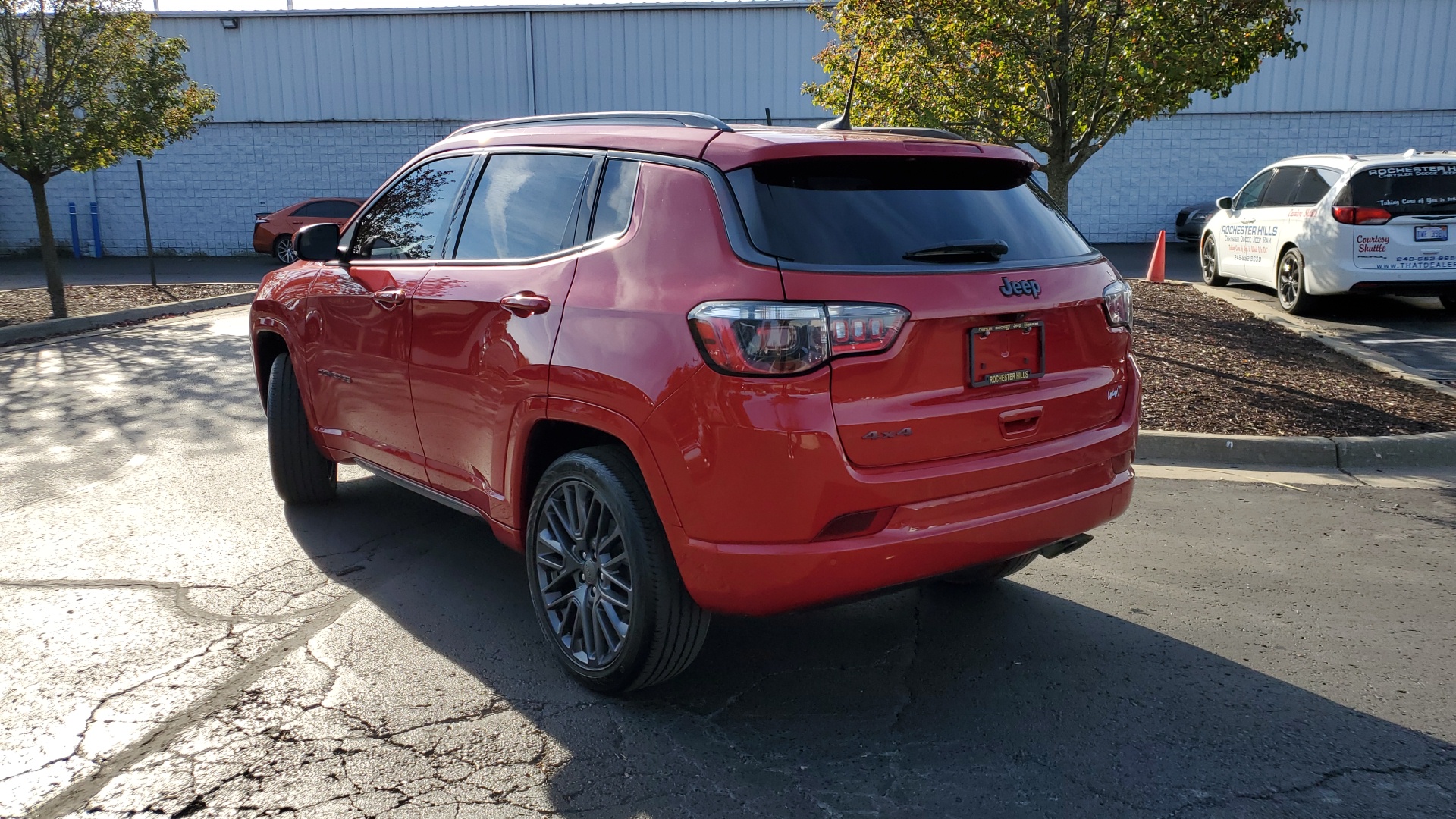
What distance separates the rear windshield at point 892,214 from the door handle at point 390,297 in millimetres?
1695

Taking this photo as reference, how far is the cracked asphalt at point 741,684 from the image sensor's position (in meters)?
2.96

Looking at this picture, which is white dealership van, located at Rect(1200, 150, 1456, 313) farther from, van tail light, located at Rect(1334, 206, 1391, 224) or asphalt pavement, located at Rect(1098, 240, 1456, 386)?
asphalt pavement, located at Rect(1098, 240, 1456, 386)

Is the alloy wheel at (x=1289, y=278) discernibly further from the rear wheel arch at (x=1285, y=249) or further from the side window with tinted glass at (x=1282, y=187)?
the side window with tinted glass at (x=1282, y=187)

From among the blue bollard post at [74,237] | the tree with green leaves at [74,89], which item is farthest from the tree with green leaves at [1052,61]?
the blue bollard post at [74,237]

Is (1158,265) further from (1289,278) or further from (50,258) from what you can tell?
(50,258)

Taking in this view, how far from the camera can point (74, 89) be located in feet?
44.6

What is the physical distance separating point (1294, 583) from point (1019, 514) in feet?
6.43

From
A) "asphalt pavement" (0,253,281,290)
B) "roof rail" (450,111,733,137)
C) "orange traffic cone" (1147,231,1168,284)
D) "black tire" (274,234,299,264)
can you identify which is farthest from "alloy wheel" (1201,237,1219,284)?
"black tire" (274,234,299,264)

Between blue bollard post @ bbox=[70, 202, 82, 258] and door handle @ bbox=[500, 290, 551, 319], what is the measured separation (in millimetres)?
26770

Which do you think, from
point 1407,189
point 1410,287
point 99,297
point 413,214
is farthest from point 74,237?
point 1410,287

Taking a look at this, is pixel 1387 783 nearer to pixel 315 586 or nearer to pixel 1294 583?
pixel 1294 583

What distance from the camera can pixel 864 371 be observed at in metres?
2.97

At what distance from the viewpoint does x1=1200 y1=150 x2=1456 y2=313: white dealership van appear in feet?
34.4

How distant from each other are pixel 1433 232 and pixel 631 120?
968 centimetres
